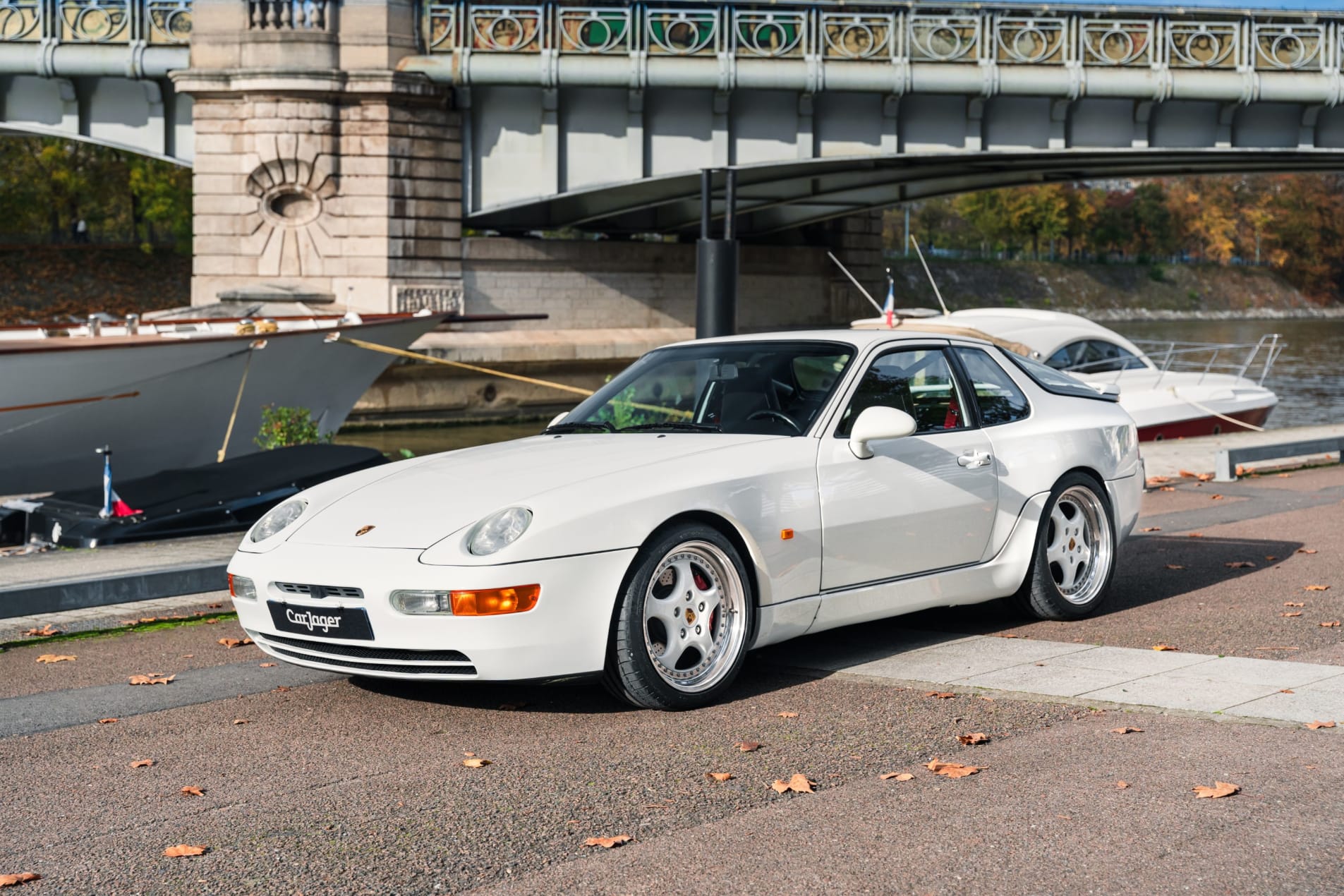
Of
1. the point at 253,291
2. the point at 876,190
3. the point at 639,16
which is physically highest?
the point at 639,16

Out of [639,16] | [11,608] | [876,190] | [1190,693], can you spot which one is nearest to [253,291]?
[639,16]

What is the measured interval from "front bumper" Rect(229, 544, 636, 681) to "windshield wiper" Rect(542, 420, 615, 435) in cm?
144

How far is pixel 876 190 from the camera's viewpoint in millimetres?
41719

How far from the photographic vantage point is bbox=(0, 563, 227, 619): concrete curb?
8328mm

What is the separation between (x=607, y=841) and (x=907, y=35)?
30.1 metres

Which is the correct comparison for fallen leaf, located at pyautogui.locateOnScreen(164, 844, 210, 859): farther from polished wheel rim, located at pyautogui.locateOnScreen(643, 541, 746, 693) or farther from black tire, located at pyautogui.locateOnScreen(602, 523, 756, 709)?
polished wheel rim, located at pyautogui.locateOnScreen(643, 541, 746, 693)

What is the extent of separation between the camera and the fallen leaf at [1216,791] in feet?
15.6

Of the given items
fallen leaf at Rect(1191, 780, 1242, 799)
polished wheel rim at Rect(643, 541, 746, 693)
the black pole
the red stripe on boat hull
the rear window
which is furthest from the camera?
the red stripe on boat hull

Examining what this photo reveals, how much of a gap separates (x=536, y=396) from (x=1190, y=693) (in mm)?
29807

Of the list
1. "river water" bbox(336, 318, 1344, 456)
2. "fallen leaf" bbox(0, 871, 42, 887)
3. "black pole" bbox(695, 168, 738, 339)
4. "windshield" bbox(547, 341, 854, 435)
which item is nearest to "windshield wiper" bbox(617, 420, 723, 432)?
"windshield" bbox(547, 341, 854, 435)

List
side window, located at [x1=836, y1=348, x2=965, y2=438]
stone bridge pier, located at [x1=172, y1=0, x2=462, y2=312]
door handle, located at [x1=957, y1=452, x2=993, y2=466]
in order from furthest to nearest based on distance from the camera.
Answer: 1. stone bridge pier, located at [x1=172, y1=0, x2=462, y2=312]
2. door handle, located at [x1=957, y1=452, x2=993, y2=466]
3. side window, located at [x1=836, y1=348, x2=965, y2=438]

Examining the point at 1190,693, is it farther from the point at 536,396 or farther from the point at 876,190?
the point at 876,190

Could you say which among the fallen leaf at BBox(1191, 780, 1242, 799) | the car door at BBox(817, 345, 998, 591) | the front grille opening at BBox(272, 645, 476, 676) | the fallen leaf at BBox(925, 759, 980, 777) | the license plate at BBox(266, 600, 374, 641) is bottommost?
the fallen leaf at BBox(925, 759, 980, 777)

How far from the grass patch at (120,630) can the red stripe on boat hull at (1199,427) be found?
17095mm
